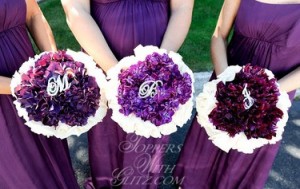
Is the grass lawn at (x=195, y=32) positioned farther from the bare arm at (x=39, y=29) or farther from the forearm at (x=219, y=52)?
the bare arm at (x=39, y=29)

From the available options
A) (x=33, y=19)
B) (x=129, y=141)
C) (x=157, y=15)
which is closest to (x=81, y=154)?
(x=129, y=141)

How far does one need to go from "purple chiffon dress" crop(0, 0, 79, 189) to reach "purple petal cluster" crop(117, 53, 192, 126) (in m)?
0.74

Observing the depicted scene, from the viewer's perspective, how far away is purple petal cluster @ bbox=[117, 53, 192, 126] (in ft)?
5.90

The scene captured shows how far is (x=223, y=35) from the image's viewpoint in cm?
245

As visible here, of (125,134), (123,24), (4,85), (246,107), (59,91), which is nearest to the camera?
(59,91)

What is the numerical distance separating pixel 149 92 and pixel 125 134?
95 cm

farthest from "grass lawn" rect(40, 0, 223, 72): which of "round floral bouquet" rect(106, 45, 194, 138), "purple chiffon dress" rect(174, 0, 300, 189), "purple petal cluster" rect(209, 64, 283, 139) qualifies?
"round floral bouquet" rect(106, 45, 194, 138)

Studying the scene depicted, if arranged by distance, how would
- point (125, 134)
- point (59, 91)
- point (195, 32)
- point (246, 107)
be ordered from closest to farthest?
point (59, 91), point (246, 107), point (125, 134), point (195, 32)

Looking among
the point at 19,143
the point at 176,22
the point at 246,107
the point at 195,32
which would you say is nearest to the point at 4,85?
the point at 19,143

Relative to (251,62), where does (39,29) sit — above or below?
above

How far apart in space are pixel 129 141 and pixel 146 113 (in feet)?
2.99

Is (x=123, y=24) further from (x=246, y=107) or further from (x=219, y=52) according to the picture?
(x=246, y=107)

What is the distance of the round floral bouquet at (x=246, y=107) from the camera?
194 centimetres

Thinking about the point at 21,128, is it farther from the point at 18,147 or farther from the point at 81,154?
the point at 81,154
